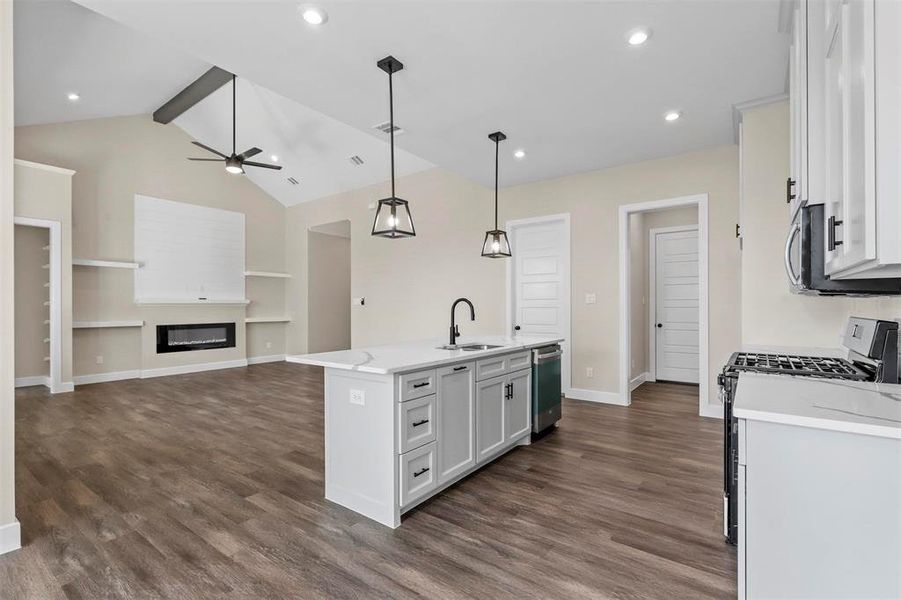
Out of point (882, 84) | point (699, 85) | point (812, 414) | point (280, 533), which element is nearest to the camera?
point (882, 84)

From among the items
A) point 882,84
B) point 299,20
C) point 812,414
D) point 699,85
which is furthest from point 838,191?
point 299,20

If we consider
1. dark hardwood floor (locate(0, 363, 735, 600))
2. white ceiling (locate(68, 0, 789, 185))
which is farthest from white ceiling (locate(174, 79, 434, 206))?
dark hardwood floor (locate(0, 363, 735, 600))

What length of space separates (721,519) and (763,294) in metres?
1.80

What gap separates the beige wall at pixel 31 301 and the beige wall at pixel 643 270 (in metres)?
8.37

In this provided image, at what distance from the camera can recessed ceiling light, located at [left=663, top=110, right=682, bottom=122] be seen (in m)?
3.63

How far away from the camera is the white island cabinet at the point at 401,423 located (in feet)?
7.64

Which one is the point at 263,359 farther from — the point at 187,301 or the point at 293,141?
the point at 293,141

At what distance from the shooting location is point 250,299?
27.9 ft

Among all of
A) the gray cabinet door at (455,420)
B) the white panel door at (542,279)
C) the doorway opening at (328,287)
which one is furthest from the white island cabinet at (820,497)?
the doorway opening at (328,287)

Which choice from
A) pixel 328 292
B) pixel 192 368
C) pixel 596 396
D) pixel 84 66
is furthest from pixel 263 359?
pixel 596 396

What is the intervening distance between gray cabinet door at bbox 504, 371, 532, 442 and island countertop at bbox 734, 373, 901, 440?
1.92 meters

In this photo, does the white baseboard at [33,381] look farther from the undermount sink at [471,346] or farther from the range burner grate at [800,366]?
the range burner grate at [800,366]

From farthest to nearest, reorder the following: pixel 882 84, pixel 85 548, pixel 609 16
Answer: pixel 609 16 < pixel 85 548 < pixel 882 84

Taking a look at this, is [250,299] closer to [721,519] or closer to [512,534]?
[512,534]
